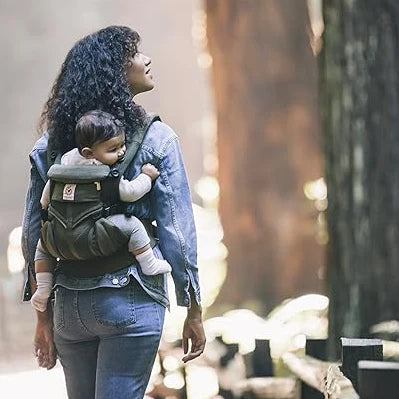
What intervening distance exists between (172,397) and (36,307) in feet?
10.00

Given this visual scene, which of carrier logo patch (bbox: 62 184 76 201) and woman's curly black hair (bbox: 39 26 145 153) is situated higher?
woman's curly black hair (bbox: 39 26 145 153)

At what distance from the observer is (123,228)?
310cm

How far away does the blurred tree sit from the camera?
5.69 m

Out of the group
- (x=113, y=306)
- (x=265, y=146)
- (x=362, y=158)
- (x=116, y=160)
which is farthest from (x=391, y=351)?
(x=265, y=146)

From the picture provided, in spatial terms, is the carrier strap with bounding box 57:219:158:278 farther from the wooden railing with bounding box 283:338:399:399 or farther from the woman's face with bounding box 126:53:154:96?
the wooden railing with bounding box 283:338:399:399

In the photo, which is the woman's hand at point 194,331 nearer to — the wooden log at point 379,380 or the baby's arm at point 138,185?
the baby's arm at point 138,185

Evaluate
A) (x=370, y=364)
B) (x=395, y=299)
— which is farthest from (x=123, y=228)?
(x=395, y=299)

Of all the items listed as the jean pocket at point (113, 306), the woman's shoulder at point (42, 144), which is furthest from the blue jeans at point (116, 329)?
the woman's shoulder at point (42, 144)

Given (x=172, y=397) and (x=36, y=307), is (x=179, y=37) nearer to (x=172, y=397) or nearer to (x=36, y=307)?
(x=172, y=397)

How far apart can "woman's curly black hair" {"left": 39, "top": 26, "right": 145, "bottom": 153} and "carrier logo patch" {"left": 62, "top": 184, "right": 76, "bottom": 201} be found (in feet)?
0.63

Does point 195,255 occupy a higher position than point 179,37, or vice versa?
point 179,37

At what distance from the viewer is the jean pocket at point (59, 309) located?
3186 mm

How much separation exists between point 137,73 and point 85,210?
501 millimetres

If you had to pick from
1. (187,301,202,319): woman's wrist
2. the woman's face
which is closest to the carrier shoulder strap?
the woman's face
